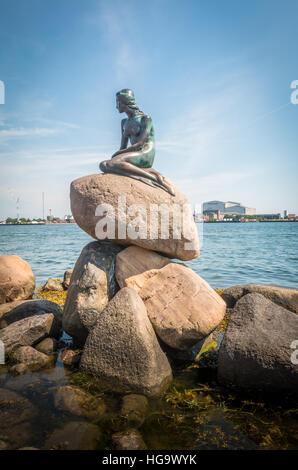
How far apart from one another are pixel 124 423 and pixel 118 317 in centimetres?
142

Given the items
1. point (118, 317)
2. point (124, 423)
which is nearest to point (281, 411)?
point (124, 423)

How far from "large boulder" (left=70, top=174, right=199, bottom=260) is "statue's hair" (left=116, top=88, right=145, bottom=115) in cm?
182

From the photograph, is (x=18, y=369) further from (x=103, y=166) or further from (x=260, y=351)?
(x=103, y=166)

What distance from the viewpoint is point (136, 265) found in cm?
574

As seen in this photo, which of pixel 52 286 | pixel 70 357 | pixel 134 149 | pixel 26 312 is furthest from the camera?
pixel 52 286

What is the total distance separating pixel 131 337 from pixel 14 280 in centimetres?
533

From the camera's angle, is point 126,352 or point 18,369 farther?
point 18,369

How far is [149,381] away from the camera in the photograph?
157 inches

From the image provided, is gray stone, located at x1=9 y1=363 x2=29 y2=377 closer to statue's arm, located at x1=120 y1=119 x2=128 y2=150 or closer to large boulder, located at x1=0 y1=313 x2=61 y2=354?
large boulder, located at x1=0 y1=313 x2=61 y2=354

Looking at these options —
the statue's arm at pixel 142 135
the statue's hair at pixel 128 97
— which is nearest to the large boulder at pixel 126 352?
the statue's arm at pixel 142 135

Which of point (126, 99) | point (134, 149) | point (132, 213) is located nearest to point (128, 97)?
point (126, 99)

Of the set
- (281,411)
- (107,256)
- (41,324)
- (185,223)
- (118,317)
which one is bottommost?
(281,411)

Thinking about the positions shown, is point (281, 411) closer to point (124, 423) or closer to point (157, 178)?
point (124, 423)

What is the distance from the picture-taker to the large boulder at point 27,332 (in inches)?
202
